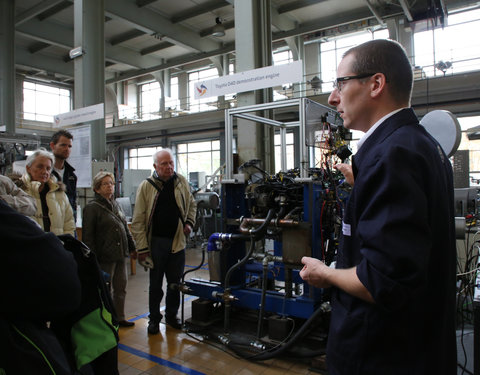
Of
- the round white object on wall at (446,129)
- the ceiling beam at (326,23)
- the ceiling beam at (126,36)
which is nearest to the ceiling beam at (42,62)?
the ceiling beam at (126,36)

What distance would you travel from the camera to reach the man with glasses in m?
0.80

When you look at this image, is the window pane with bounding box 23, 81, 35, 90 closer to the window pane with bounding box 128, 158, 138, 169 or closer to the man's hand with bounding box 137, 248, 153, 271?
the window pane with bounding box 128, 158, 138, 169

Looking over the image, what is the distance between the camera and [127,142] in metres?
17.5

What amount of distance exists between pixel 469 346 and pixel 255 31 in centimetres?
370

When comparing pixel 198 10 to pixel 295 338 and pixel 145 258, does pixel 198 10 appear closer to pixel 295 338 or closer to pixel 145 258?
pixel 145 258

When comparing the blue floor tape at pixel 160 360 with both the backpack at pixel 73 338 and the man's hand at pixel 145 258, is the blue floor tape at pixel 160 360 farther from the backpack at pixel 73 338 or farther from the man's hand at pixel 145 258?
the backpack at pixel 73 338

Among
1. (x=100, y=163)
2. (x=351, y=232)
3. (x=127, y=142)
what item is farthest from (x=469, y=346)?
(x=127, y=142)

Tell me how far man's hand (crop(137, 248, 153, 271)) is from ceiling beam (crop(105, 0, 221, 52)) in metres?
8.75

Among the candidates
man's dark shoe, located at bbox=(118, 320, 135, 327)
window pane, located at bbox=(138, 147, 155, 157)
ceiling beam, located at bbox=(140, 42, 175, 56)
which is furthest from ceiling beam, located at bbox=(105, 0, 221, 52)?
man's dark shoe, located at bbox=(118, 320, 135, 327)

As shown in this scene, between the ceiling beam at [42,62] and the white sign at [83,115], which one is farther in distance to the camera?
the ceiling beam at [42,62]

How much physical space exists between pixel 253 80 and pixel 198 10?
9713mm

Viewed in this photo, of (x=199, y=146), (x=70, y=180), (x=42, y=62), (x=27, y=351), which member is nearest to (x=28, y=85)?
(x=42, y=62)

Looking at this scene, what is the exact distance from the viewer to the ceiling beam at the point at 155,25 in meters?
10.1

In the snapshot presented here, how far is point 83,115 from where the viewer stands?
13.8 feet
